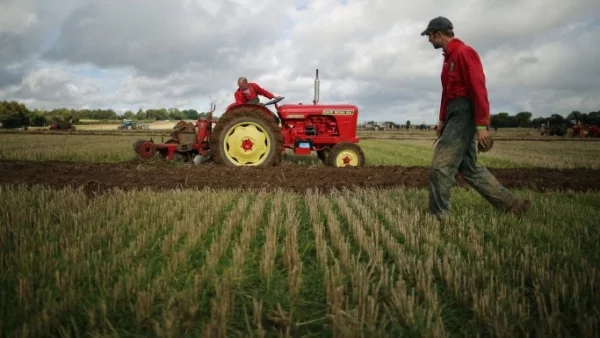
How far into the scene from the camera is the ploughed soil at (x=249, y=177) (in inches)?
259

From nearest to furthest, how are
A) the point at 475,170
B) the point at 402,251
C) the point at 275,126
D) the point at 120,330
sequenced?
the point at 120,330
the point at 402,251
the point at 475,170
the point at 275,126

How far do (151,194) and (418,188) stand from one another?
13.3ft

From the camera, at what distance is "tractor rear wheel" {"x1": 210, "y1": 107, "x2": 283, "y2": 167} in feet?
27.1

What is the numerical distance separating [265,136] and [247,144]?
0.42 meters

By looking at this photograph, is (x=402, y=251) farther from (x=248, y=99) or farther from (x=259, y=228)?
(x=248, y=99)

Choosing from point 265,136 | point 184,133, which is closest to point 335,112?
point 265,136

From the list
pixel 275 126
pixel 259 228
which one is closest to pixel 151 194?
pixel 259 228

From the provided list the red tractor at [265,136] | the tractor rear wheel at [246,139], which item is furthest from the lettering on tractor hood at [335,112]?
the tractor rear wheel at [246,139]

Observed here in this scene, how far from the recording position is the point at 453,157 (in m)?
4.05

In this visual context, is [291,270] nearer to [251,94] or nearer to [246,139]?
[246,139]

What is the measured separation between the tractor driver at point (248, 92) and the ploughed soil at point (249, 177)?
1.60 metres

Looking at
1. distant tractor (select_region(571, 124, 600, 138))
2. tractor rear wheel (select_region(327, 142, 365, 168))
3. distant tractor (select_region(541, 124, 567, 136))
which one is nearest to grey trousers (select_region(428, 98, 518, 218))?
tractor rear wheel (select_region(327, 142, 365, 168))

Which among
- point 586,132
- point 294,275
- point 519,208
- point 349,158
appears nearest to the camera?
point 294,275

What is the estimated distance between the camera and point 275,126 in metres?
8.26
